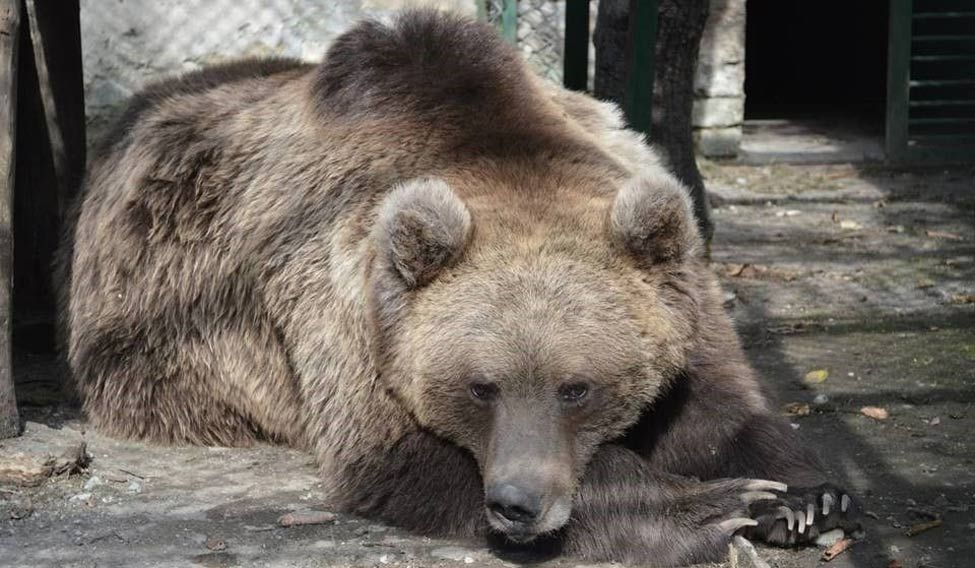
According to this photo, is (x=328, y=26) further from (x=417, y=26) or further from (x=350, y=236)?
(x=350, y=236)

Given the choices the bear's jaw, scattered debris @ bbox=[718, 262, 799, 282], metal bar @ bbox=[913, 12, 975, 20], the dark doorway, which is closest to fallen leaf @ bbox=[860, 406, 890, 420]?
the bear's jaw

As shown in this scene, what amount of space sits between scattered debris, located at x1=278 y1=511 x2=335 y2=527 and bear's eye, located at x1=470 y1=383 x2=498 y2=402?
742 millimetres

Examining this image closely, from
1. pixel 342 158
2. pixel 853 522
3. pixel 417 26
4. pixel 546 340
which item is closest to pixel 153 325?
pixel 342 158

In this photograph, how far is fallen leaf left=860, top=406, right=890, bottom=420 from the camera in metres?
5.70

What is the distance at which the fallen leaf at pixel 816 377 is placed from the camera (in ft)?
20.5

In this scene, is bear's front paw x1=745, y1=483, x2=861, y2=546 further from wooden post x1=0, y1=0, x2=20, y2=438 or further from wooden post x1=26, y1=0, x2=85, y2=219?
wooden post x1=26, y1=0, x2=85, y2=219

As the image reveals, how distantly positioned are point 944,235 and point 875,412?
388cm

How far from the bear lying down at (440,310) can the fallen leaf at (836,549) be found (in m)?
0.08

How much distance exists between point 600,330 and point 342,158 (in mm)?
1384

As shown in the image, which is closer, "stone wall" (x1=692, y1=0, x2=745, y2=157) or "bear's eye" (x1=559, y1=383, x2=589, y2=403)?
"bear's eye" (x1=559, y1=383, x2=589, y2=403)

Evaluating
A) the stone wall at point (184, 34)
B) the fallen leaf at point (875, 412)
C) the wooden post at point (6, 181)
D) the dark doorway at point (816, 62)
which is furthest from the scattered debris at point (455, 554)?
the dark doorway at point (816, 62)

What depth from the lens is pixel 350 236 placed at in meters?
4.96

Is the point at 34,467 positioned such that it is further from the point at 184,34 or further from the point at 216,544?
the point at 184,34

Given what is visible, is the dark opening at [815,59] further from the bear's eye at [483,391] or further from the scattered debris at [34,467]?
the bear's eye at [483,391]
